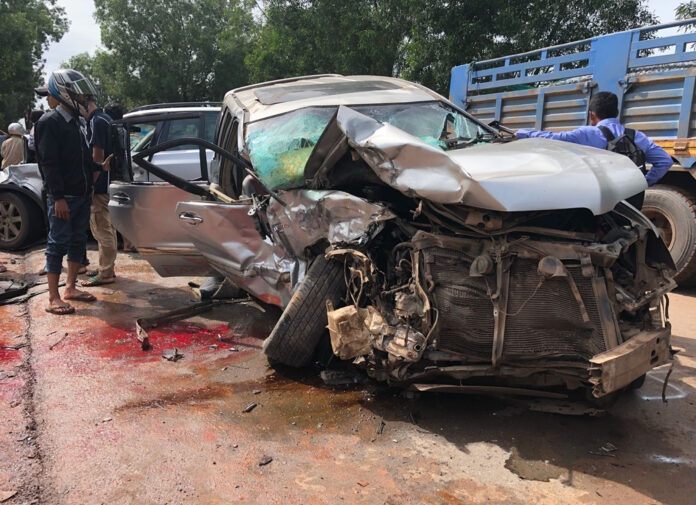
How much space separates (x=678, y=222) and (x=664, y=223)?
21 cm

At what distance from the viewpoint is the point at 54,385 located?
3.27 m

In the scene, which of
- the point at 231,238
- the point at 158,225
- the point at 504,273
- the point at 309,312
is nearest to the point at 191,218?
the point at 231,238

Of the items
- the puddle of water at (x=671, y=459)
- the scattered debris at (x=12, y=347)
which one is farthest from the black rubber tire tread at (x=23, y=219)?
the puddle of water at (x=671, y=459)

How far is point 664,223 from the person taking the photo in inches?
226

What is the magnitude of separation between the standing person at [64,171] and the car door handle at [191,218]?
1382 millimetres

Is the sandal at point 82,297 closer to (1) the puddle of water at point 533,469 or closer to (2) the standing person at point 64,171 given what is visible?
(2) the standing person at point 64,171

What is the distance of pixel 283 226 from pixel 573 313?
175 cm

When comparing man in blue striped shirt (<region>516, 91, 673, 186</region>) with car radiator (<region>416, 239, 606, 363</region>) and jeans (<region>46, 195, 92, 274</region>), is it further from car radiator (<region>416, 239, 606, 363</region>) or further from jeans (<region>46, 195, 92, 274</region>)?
jeans (<region>46, 195, 92, 274</region>)

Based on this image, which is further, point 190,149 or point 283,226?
point 190,149

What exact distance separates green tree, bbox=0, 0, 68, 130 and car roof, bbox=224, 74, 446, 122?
22357 mm

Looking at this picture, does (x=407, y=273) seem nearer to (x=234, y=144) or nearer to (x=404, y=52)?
(x=234, y=144)

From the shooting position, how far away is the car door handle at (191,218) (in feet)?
12.7

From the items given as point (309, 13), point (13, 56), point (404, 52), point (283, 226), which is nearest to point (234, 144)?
point (283, 226)

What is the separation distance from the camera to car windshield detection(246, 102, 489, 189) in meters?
3.44
